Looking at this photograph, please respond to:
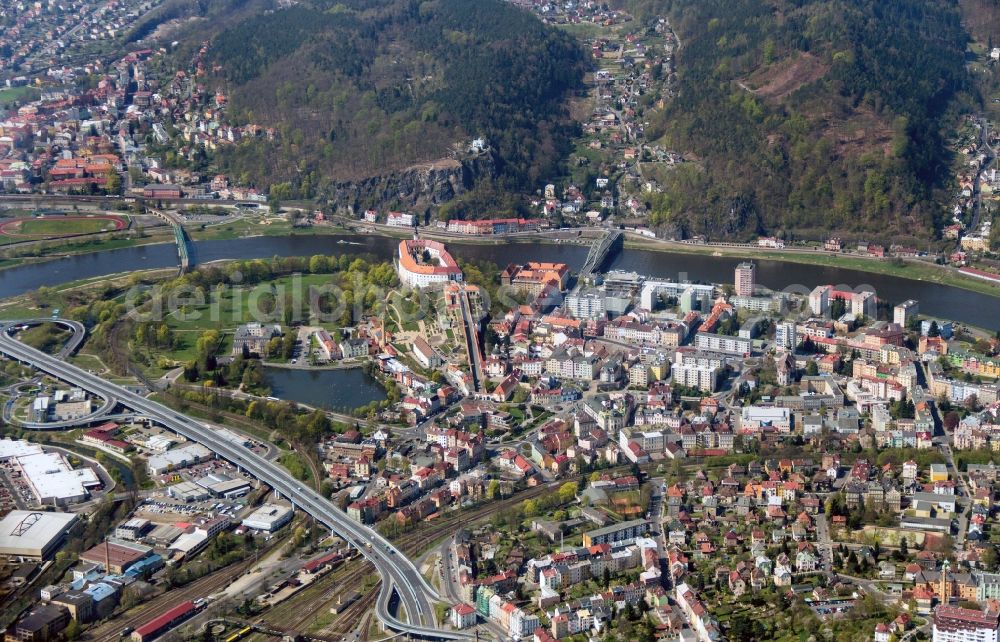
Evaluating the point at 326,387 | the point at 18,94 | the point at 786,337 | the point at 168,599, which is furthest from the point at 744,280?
the point at 18,94

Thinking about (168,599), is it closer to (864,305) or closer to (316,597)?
(316,597)

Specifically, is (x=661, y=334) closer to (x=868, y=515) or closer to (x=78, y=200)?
(x=868, y=515)

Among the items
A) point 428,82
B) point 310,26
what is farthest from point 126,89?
point 428,82

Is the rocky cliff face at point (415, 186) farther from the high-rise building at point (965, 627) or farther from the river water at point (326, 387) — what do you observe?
the high-rise building at point (965, 627)

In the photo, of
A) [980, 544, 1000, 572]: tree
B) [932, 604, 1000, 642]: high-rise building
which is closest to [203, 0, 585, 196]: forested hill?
[980, 544, 1000, 572]: tree

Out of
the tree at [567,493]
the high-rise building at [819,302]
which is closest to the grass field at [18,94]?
the high-rise building at [819,302]
